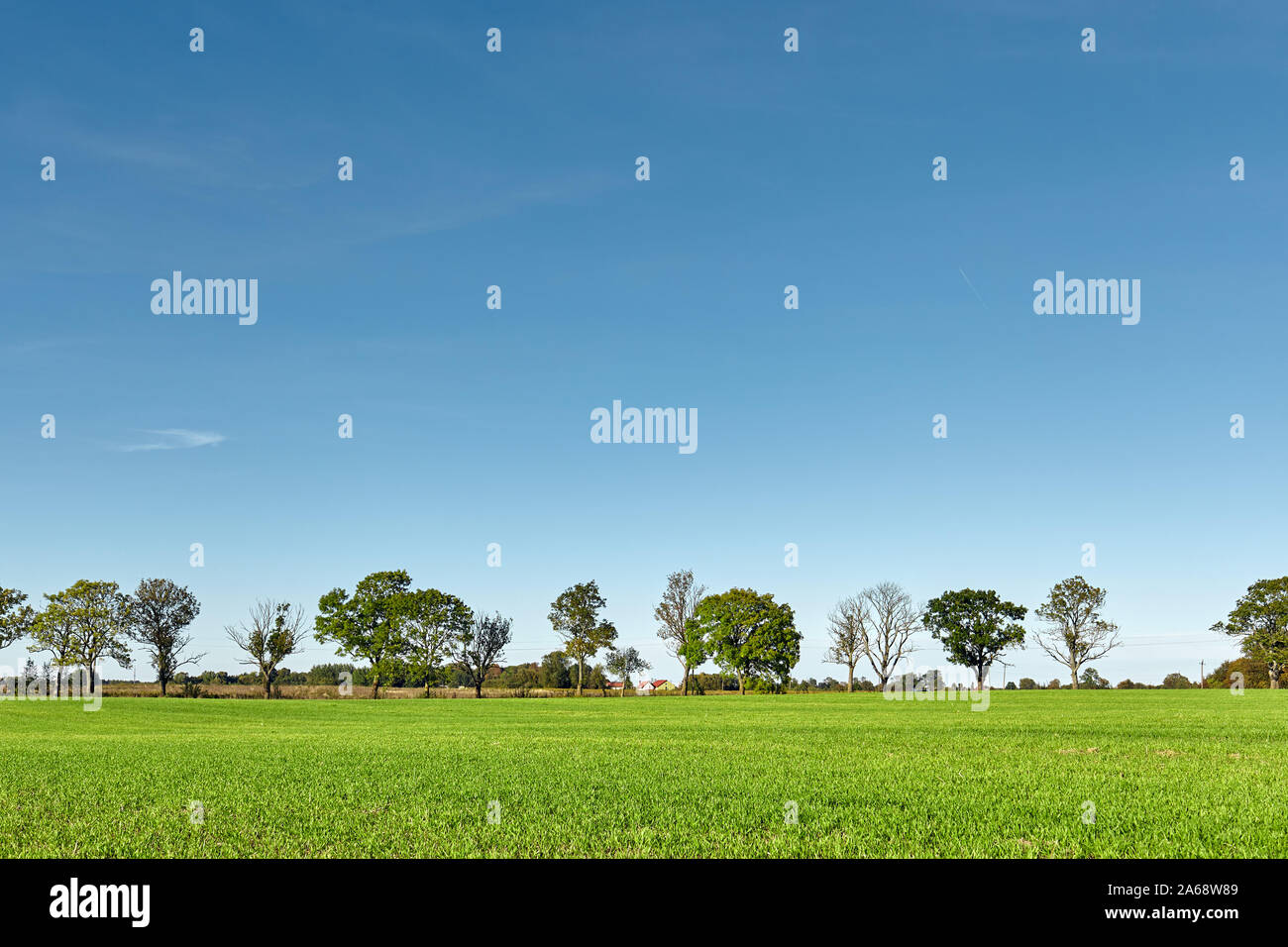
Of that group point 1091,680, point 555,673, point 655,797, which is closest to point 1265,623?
point 1091,680

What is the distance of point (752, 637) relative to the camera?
91.6m

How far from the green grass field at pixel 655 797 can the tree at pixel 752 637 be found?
71112 millimetres

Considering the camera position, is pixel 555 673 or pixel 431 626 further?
pixel 555 673

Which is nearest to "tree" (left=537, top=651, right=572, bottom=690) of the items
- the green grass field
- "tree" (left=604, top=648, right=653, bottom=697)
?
"tree" (left=604, top=648, right=653, bottom=697)

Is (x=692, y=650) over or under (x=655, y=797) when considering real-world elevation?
under

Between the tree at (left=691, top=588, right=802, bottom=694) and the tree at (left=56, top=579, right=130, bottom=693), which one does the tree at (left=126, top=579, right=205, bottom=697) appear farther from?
the tree at (left=691, top=588, right=802, bottom=694)

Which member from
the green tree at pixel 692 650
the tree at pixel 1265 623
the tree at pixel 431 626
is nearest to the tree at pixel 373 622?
the tree at pixel 431 626

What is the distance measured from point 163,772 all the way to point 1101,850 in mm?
13014

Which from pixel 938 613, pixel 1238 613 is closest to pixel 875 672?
pixel 938 613

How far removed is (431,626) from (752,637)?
3341 centimetres

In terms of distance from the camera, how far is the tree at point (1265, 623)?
96062 millimetres

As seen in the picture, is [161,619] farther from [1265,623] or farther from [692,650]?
[1265,623]
